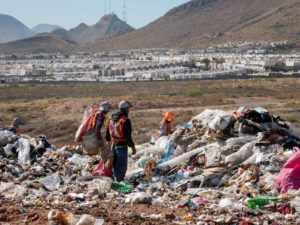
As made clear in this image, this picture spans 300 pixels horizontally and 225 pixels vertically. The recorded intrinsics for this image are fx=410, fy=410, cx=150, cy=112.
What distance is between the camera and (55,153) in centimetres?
776

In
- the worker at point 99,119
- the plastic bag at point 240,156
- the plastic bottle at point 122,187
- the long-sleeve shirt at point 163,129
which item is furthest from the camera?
the long-sleeve shirt at point 163,129

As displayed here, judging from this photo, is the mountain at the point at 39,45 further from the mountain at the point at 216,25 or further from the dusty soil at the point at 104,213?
the dusty soil at the point at 104,213

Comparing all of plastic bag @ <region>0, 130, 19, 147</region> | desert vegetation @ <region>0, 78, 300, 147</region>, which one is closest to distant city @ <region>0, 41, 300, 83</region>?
desert vegetation @ <region>0, 78, 300, 147</region>

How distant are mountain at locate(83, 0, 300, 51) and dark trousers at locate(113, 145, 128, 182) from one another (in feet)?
333

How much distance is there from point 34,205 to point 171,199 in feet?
5.28

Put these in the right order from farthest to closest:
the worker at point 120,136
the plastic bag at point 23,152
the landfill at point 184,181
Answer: the plastic bag at point 23,152
the worker at point 120,136
the landfill at point 184,181

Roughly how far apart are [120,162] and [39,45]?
576ft

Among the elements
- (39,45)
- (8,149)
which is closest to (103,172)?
(8,149)

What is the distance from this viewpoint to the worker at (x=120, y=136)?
220 inches

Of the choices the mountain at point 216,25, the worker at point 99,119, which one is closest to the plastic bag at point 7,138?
the worker at point 99,119

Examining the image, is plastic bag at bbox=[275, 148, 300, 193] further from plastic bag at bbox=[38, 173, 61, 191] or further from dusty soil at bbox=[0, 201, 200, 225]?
plastic bag at bbox=[38, 173, 61, 191]

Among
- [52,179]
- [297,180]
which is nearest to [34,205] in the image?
[52,179]

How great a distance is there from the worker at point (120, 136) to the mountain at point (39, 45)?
160 metres

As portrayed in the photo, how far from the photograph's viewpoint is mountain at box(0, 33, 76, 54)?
162 m
